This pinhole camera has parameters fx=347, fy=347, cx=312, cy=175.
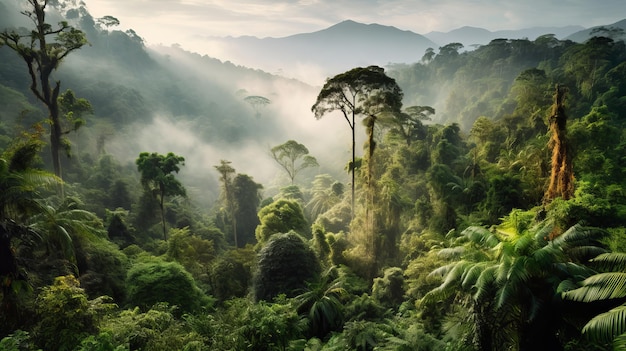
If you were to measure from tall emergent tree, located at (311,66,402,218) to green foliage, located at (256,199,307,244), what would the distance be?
7.95m

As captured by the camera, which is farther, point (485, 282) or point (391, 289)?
point (391, 289)

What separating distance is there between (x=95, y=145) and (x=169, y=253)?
4868 centimetres

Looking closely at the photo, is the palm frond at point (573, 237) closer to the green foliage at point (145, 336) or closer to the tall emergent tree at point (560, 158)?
the tall emergent tree at point (560, 158)

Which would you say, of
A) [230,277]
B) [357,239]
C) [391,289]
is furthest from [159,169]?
[391,289]

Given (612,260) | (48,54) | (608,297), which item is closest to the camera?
(608,297)

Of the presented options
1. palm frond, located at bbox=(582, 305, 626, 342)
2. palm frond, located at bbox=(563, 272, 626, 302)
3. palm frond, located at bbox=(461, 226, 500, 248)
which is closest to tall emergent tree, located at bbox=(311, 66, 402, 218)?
palm frond, located at bbox=(461, 226, 500, 248)

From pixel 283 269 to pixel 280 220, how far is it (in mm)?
9006

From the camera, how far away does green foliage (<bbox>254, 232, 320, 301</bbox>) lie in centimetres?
1905

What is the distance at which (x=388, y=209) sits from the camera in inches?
976

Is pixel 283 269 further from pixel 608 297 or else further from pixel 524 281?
pixel 608 297

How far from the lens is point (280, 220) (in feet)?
92.0

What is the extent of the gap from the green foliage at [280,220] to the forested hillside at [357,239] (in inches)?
7.0

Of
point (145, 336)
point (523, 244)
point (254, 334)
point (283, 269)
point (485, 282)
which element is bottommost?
point (283, 269)

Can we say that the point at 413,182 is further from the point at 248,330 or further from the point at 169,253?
the point at 248,330
